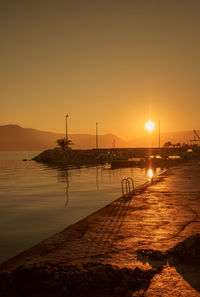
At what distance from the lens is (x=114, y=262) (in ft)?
28.1

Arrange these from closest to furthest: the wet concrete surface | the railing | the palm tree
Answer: the wet concrete surface → the railing → the palm tree

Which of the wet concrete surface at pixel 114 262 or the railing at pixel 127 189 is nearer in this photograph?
the wet concrete surface at pixel 114 262

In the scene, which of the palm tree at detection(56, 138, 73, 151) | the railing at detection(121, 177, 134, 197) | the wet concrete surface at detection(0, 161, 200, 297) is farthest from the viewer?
the palm tree at detection(56, 138, 73, 151)

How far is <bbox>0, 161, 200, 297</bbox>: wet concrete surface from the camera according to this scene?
23.1ft

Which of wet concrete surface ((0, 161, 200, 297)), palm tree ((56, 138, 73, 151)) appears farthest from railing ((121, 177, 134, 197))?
palm tree ((56, 138, 73, 151))

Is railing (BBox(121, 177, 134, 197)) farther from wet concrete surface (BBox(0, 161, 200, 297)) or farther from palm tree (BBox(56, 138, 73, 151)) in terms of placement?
palm tree (BBox(56, 138, 73, 151))

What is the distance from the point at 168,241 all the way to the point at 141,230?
5.82 feet

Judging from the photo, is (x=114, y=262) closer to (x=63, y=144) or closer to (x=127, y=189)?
(x=127, y=189)

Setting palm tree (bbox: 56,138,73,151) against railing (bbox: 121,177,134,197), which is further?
palm tree (bbox: 56,138,73,151)

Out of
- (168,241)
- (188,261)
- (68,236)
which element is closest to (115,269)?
(188,261)

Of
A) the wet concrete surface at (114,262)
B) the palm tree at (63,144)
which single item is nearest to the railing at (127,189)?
the wet concrete surface at (114,262)

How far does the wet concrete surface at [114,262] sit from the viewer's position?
23.1ft

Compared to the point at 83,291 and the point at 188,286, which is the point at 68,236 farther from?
the point at 188,286

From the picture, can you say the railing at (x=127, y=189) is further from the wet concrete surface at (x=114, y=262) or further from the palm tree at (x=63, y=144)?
the palm tree at (x=63, y=144)
